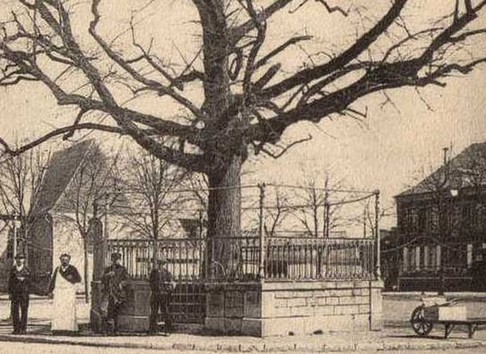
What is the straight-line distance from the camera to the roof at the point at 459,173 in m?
41.0

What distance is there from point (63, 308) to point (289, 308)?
459 centimetres

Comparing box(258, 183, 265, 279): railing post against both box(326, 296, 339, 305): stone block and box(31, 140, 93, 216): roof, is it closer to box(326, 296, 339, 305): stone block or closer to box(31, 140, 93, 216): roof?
box(326, 296, 339, 305): stone block

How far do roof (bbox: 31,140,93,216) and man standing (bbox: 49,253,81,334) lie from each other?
28.5 m

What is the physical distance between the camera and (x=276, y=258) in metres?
18.1

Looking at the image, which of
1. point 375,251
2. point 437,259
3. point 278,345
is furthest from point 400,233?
point 278,345

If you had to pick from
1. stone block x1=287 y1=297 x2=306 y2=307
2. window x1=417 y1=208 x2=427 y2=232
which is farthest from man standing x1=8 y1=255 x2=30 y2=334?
window x1=417 y1=208 x2=427 y2=232

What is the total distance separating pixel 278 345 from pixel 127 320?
14.8 feet

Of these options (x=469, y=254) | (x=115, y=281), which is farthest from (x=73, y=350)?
(x=469, y=254)

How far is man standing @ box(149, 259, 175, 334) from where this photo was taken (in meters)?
18.5

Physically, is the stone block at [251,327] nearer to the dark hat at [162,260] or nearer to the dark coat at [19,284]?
the dark hat at [162,260]

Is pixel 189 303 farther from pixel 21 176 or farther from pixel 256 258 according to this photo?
pixel 21 176

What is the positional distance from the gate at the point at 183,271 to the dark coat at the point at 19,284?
7.23 feet

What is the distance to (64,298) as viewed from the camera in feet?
62.2

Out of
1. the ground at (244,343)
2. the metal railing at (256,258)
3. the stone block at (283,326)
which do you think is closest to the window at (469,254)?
the metal railing at (256,258)
